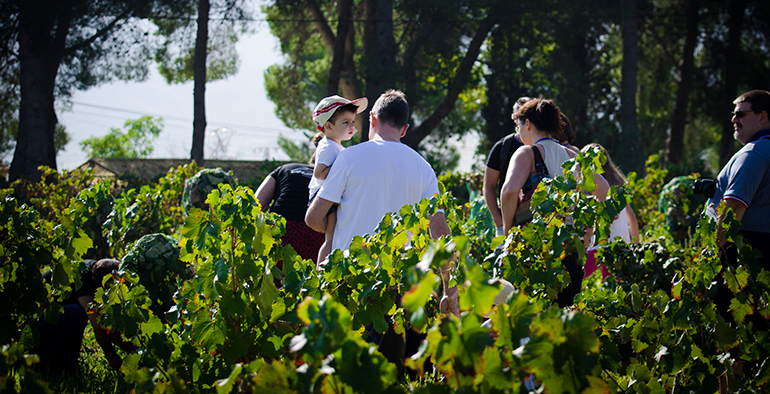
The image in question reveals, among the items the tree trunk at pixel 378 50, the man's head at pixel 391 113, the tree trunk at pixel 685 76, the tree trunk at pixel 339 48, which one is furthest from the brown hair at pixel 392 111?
the tree trunk at pixel 685 76

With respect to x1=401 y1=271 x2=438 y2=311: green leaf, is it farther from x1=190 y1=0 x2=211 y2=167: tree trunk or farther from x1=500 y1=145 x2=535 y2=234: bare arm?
x1=190 y1=0 x2=211 y2=167: tree trunk

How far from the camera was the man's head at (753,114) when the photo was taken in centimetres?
296

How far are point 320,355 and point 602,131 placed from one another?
16.6m

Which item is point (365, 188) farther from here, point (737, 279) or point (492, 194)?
point (737, 279)

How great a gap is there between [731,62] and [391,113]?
19798 millimetres

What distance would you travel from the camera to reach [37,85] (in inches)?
572

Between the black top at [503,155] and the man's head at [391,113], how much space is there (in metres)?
0.86

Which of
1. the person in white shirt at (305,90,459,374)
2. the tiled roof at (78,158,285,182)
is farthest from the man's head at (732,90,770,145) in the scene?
→ the tiled roof at (78,158,285,182)

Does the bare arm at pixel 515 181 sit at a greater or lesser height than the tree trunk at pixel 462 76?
lesser

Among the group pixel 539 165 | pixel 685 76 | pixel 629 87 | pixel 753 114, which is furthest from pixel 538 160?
pixel 685 76

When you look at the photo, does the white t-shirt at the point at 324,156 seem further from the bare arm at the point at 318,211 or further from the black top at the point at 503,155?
the black top at the point at 503,155

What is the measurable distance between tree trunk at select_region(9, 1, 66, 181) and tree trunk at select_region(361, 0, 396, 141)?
7.37 meters

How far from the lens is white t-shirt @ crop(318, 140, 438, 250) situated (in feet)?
8.83

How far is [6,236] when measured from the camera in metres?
2.03
